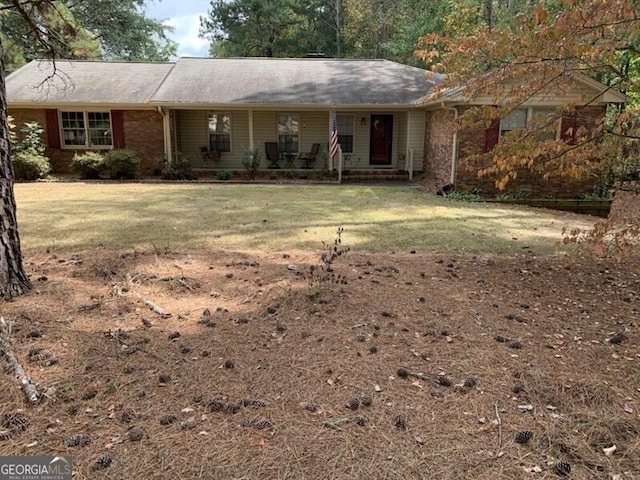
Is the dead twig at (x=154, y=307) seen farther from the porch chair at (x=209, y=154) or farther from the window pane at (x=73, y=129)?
the window pane at (x=73, y=129)

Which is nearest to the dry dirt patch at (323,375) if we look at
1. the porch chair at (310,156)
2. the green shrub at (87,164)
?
the green shrub at (87,164)

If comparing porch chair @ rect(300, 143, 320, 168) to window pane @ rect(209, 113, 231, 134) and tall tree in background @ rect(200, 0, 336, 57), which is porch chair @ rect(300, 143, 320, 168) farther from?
tall tree in background @ rect(200, 0, 336, 57)

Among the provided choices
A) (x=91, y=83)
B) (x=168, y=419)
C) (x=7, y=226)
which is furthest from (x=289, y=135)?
(x=168, y=419)

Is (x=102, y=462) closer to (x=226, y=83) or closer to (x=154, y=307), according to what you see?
(x=154, y=307)

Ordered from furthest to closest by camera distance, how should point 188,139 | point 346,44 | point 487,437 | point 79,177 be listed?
point 346,44
point 188,139
point 79,177
point 487,437

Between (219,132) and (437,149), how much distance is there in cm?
755

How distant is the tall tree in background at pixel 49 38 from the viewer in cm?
378

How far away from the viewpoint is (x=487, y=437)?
7.65ft

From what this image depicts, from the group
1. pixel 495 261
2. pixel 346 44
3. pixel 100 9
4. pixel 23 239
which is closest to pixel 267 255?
pixel 495 261

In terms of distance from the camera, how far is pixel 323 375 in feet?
9.52

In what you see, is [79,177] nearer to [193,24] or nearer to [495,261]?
[495,261]

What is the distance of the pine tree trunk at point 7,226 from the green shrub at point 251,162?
11.7 meters

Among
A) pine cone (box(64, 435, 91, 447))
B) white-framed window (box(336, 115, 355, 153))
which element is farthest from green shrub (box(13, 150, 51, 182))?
pine cone (box(64, 435, 91, 447))

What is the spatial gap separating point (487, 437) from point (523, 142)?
10.6 feet
